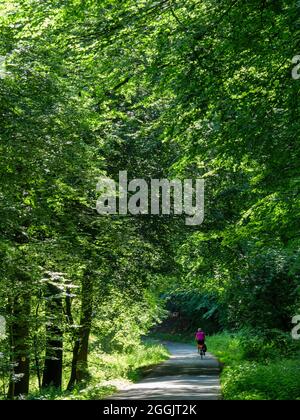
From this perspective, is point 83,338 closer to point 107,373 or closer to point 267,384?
point 107,373

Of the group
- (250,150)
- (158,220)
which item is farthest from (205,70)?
(158,220)

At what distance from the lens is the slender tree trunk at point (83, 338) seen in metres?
20.4

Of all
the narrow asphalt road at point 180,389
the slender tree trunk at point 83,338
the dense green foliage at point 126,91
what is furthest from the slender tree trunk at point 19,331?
the slender tree trunk at point 83,338

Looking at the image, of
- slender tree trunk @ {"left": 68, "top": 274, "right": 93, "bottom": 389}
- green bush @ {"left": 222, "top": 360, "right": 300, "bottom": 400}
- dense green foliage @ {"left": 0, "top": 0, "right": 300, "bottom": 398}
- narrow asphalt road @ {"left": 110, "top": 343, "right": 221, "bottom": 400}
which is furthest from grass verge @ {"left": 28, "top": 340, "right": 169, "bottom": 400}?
green bush @ {"left": 222, "top": 360, "right": 300, "bottom": 400}

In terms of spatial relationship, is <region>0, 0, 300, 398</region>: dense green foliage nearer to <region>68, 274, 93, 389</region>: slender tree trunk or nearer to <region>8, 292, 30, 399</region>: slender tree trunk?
<region>8, 292, 30, 399</region>: slender tree trunk

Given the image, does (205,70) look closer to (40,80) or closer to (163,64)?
(163,64)

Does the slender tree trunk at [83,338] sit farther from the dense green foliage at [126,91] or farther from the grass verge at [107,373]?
the dense green foliage at [126,91]

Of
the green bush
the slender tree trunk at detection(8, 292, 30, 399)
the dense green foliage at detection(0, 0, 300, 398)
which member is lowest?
the green bush

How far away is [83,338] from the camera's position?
2245 centimetres

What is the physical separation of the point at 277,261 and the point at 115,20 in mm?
13595

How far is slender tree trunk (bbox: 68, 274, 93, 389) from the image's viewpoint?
20.4 metres

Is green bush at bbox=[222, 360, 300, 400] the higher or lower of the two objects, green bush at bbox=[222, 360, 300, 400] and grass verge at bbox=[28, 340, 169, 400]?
the higher

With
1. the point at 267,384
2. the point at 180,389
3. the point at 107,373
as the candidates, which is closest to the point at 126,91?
the point at 267,384

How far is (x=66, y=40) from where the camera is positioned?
37.1 feet
